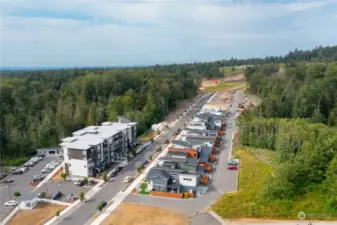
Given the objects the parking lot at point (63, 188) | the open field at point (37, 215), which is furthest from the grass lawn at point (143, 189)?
the open field at point (37, 215)

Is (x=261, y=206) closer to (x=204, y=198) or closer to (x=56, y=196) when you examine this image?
(x=204, y=198)

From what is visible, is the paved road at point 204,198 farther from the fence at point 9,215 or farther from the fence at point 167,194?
the fence at point 9,215

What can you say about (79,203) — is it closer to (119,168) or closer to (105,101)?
(119,168)

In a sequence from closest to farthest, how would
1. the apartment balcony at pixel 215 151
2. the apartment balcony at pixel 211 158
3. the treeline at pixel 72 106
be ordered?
the apartment balcony at pixel 211 158
the apartment balcony at pixel 215 151
the treeline at pixel 72 106

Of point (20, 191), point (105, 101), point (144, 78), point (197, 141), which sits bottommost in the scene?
point (20, 191)

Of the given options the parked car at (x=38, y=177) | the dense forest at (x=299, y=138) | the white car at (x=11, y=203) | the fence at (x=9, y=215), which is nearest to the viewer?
the fence at (x=9, y=215)

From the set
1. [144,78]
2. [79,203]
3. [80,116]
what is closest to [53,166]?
[79,203]
